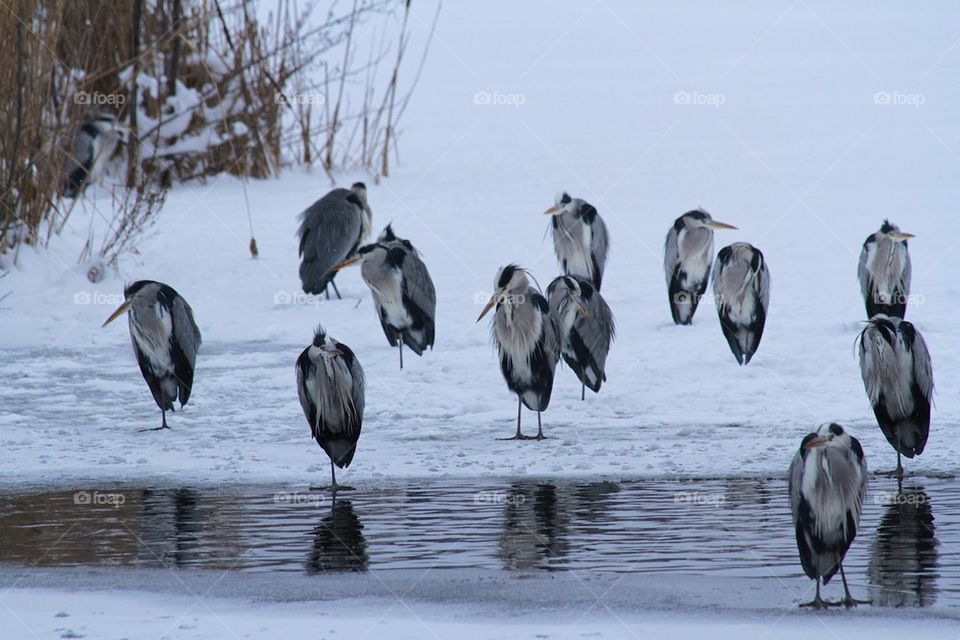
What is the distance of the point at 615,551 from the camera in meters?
5.67

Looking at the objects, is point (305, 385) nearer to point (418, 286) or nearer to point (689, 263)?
point (418, 286)

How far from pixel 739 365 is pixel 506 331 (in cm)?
219

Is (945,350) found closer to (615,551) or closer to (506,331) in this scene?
(506,331)

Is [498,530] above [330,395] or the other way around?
the other way around

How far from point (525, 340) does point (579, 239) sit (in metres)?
3.44

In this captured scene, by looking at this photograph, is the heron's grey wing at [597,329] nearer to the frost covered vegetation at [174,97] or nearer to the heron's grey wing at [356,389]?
the heron's grey wing at [356,389]

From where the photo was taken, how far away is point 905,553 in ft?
18.3

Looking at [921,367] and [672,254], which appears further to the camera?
[672,254]

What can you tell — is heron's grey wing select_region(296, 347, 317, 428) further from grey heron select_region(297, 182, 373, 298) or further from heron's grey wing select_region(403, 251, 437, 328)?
grey heron select_region(297, 182, 373, 298)

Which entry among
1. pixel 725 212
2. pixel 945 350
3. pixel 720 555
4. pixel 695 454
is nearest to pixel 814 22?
pixel 725 212

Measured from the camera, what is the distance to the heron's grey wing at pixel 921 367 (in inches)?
280

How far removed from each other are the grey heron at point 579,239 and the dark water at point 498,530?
504 cm

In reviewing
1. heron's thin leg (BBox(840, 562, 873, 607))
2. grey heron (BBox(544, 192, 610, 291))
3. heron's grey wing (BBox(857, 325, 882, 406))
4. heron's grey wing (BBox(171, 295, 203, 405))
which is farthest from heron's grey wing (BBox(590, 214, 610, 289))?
heron's thin leg (BBox(840, 562, 873, 607))

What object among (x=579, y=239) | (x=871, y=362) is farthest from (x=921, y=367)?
(x=579, y=239)
